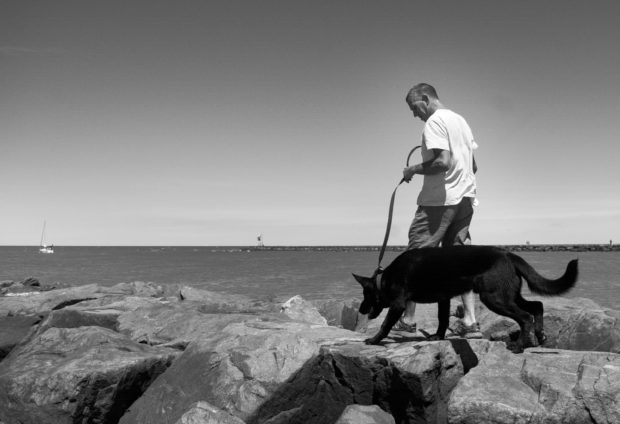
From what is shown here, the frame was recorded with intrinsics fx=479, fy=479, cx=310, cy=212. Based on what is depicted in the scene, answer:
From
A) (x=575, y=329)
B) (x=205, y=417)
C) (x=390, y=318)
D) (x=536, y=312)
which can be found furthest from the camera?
(x=575, y=329)

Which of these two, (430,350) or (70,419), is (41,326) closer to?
(70,419)

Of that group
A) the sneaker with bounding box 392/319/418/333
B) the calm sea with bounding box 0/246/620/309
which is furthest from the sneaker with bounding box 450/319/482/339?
the calm sea with bounding box 0/246/620/309

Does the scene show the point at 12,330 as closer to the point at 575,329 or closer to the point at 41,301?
the point at 41,301

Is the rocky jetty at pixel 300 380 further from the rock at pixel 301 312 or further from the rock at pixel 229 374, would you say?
the rock at pixel 301 312

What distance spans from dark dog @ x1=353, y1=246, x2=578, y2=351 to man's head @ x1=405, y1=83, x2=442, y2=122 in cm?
148

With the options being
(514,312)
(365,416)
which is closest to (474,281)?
(514,312)

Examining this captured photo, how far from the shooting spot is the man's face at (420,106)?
4.92 metres

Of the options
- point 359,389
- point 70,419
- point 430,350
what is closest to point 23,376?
point 70,419

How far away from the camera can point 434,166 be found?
462 cm

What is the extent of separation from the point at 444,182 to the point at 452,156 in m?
0.26

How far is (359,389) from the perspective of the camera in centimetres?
424

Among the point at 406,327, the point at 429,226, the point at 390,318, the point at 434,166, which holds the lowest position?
the point at 406,327

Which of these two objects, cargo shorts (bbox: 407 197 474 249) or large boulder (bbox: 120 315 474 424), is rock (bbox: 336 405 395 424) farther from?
cargo shorts (bbox: 407 197 474 249)

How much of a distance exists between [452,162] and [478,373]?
1972 mm
